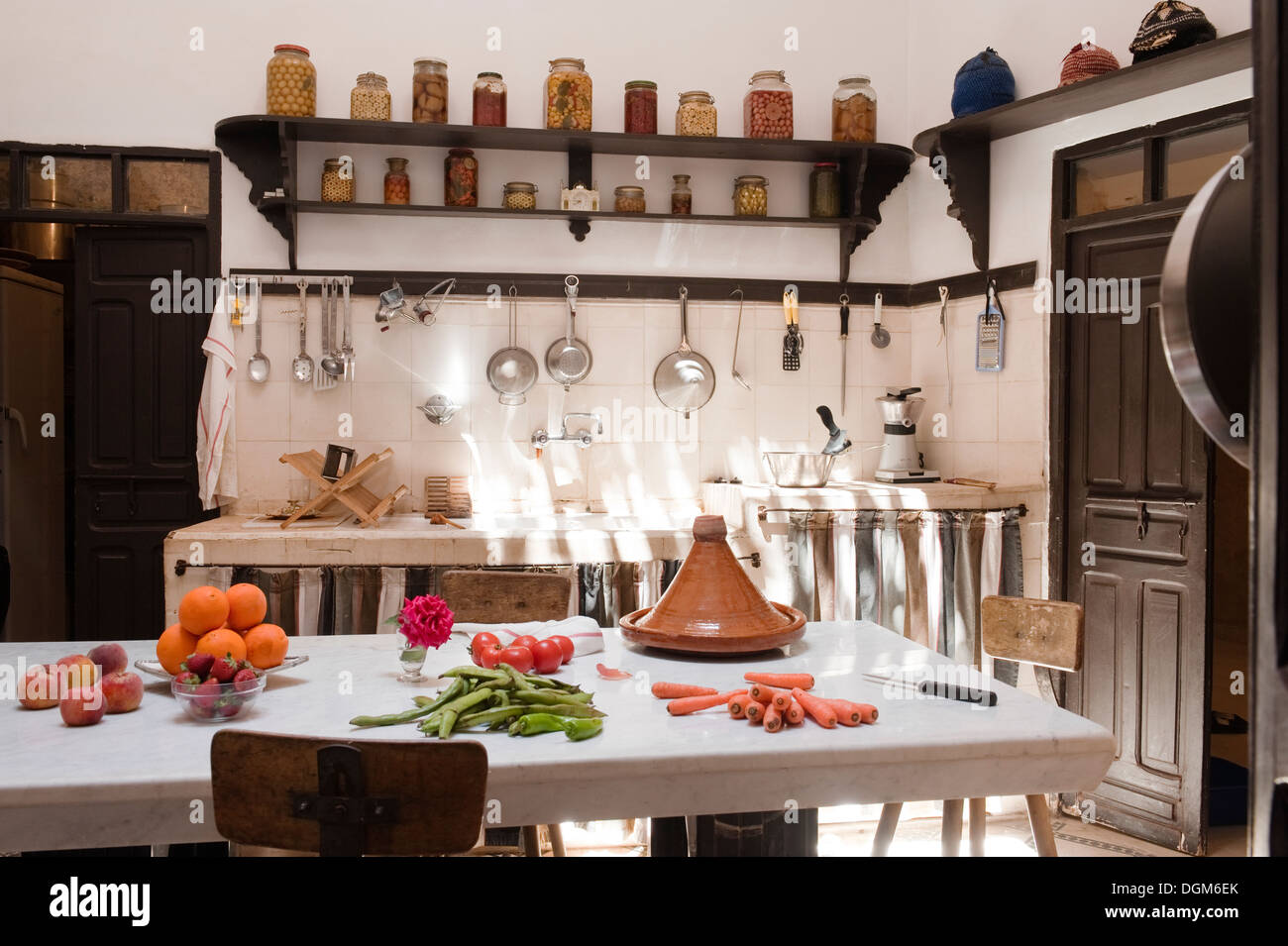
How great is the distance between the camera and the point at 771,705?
5.63ft

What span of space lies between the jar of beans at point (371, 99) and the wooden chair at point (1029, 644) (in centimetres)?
299

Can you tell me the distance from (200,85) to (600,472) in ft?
7.42

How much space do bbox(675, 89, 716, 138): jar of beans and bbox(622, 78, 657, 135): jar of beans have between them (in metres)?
0.12

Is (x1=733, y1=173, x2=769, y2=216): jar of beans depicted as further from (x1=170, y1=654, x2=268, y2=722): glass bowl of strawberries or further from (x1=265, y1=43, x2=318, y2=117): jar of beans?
(x1=170, y1=654, x2=268, y2=722): glass bowl of strawberries

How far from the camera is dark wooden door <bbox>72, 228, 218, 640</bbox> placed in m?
4.17

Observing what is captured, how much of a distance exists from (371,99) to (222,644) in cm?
287

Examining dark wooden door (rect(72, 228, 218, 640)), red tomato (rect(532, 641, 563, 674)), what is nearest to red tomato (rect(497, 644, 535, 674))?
red tomato (rect(532, 641, 563, 674))

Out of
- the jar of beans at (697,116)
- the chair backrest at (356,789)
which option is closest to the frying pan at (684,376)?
the jar of beans at (697,116)

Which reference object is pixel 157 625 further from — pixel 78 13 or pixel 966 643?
pixel 966 643

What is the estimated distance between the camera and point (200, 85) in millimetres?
4133

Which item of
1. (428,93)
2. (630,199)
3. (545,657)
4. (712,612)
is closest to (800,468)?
(630,199)

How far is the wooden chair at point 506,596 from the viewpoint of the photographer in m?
2.75
